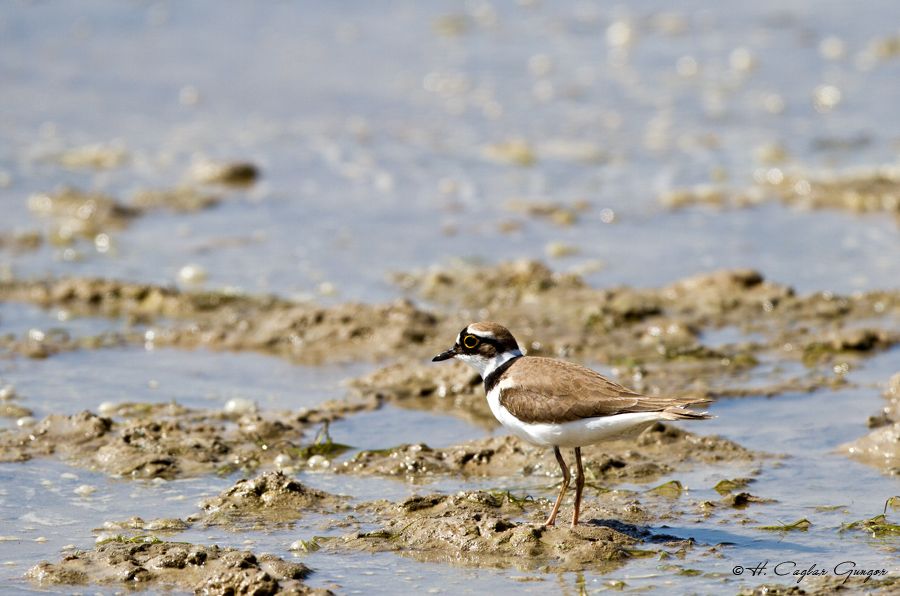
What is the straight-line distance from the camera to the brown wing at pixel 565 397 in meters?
6.76

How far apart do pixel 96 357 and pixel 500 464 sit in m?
4.02

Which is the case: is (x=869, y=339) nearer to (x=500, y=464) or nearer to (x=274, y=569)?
(x=500, y=464)

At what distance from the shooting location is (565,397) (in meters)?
6.92

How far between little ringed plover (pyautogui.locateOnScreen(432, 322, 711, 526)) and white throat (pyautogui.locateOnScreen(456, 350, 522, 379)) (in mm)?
78

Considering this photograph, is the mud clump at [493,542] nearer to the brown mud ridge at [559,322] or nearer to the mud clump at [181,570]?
the mud clump at [181,570]

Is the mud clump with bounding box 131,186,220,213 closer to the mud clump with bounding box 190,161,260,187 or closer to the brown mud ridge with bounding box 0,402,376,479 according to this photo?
the mud clump with bounding box 190,161,260,187

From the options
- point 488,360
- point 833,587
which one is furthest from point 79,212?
point 833,587

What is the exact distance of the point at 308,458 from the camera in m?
8.27

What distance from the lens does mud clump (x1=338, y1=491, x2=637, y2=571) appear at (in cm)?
650

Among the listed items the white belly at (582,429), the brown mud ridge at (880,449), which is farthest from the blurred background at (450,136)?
the white belly at (582,429)

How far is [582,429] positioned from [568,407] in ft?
0.46

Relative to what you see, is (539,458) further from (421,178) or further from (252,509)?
(421,178)

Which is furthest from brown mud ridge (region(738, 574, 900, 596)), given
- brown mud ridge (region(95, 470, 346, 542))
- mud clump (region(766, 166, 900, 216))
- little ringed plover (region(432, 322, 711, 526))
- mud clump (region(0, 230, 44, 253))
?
mud clump (region(0, 230, 44, 253))

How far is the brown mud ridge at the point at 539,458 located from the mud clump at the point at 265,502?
0.69 meters
